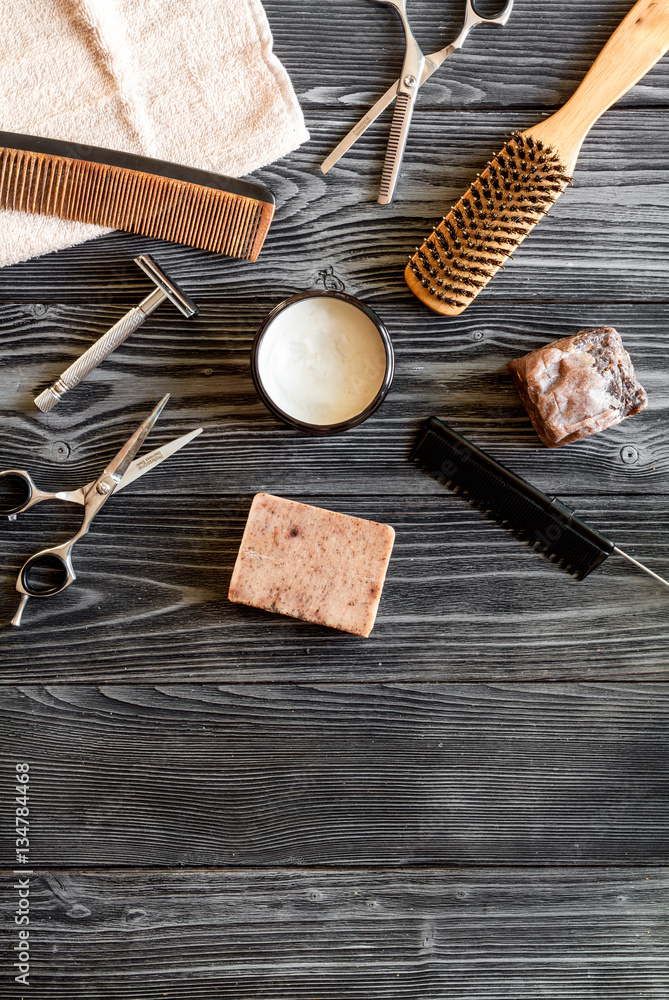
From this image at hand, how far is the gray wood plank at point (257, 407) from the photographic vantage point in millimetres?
1000

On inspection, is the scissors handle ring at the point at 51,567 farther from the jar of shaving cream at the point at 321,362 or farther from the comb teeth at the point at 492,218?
the comb teeth at the point at 492,218

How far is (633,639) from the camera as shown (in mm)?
1020

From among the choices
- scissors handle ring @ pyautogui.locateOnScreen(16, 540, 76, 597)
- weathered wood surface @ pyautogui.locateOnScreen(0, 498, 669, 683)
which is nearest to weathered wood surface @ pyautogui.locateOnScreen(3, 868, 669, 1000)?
weathered wood surface @ pyautogui.locateOnScreen(0, 498, 669, 683)

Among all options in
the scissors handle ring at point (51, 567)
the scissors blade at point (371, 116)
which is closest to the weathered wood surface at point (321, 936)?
the scissors handle ring at point (51, 567)

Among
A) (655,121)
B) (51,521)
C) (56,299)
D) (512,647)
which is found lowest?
(512,647)

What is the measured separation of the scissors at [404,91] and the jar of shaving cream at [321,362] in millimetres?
197

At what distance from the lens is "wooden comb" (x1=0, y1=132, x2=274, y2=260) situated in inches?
36.5

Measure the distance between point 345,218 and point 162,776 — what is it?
2.75ft

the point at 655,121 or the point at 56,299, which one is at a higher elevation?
the point at 655,121

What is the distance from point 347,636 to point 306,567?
128 millimetres

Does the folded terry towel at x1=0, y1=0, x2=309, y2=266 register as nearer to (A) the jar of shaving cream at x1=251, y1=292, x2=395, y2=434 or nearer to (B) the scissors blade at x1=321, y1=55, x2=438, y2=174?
(B) the scissors blade at x1=321, y1=55, x2=438, y2=174

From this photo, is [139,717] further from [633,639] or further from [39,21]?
[39,21]

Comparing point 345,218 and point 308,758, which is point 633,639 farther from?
point 345,218

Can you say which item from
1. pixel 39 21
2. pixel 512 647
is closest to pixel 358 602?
pixel 512 647
